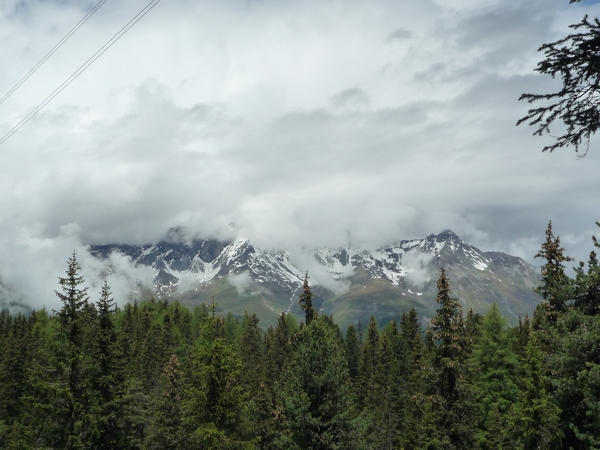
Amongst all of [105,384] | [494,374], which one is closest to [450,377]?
[494,374]

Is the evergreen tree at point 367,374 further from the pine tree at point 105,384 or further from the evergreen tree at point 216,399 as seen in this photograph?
the pine tree at point 105,384

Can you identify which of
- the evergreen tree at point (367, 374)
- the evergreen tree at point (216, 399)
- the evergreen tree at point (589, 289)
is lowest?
the evergreen tree at point (367, 374)

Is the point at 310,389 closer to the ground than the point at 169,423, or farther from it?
farther from it

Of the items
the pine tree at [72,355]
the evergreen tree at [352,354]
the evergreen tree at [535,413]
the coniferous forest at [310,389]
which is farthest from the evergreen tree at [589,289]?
the evergreen tree at [352,354]

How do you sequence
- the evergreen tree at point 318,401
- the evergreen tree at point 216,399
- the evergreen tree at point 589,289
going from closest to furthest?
the evergreen tree at point 589,289 < the evergreen tree at point 318,401 < the evergreen tree at point 216,399

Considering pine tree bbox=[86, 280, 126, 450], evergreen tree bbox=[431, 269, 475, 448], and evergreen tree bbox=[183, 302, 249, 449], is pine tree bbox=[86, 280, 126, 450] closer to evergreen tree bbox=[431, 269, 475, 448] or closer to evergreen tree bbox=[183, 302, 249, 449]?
evergreen tree bbox=[183, 302, 249, 449]

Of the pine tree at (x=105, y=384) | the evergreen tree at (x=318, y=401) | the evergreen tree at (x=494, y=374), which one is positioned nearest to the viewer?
the evergreen tree at (x=318, y=401)

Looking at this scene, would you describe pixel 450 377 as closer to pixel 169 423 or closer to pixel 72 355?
pixel 169 423

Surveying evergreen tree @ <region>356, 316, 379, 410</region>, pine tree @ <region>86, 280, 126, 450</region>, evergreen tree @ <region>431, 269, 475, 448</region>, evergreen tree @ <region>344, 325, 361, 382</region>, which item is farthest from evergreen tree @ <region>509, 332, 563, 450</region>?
evergreen tree @ <region>344, 325, 361, 382</region>

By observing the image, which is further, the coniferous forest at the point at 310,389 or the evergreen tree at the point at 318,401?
the evergreen tree at the point at 318,401

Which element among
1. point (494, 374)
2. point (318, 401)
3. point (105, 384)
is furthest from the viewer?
point (494, 374)

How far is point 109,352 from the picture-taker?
30016 millimetres

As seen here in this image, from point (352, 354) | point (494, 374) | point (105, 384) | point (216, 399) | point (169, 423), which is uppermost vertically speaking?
point (105, 384)

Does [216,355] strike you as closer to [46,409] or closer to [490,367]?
[46,409]
